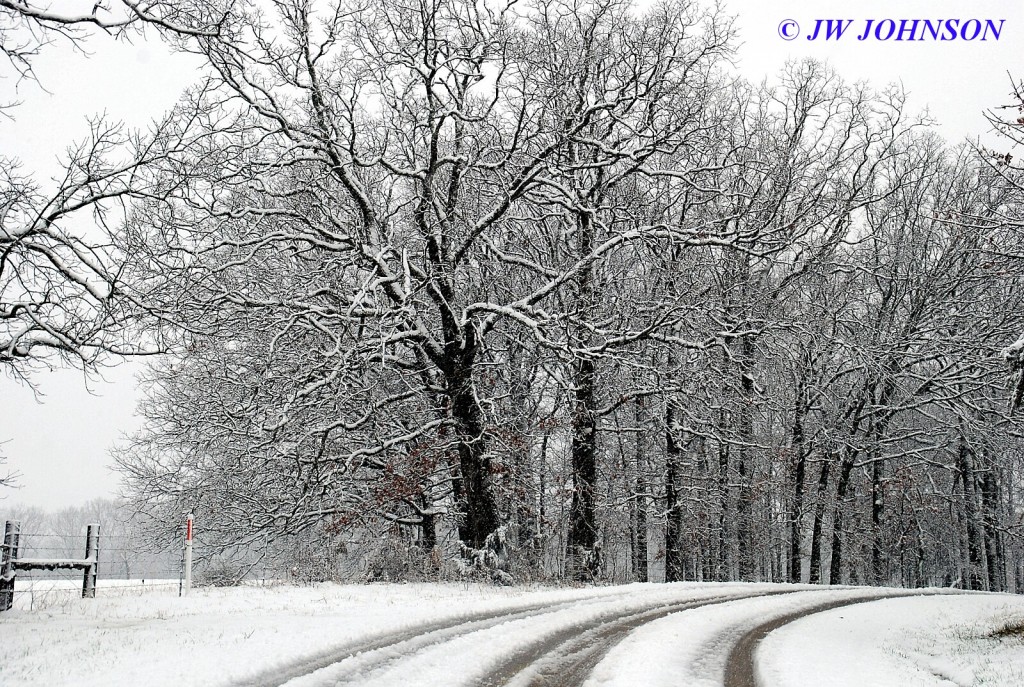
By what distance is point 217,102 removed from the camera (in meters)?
16.7

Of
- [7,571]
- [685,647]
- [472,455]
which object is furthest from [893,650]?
[7,571]

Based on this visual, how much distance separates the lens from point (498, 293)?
2203cm

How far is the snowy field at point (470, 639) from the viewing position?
22.8 ft

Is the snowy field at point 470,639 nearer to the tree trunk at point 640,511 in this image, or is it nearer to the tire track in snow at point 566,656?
the tire track in snow at point 566,656

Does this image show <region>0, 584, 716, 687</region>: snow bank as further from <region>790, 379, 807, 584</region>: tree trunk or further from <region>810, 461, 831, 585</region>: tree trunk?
<region>810, 461, 831, 585</region>: tree trunk

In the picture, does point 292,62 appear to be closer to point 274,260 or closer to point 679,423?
point 274,260

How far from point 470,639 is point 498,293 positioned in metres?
14.3

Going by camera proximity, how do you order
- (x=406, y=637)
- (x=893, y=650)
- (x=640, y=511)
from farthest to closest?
(x=640, y=511), (x=893, y=650), (x=406, y=637)

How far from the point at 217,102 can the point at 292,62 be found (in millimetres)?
1959

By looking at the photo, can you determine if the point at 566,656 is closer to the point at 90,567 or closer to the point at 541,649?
the point at 541,649

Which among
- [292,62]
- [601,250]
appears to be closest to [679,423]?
[601,250]

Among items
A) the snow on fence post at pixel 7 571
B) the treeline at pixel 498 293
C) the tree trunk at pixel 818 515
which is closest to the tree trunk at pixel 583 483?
the treeline at pixel 498 293

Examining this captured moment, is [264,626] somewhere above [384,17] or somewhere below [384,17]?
below

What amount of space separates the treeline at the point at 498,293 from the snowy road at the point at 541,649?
5.97 metres
